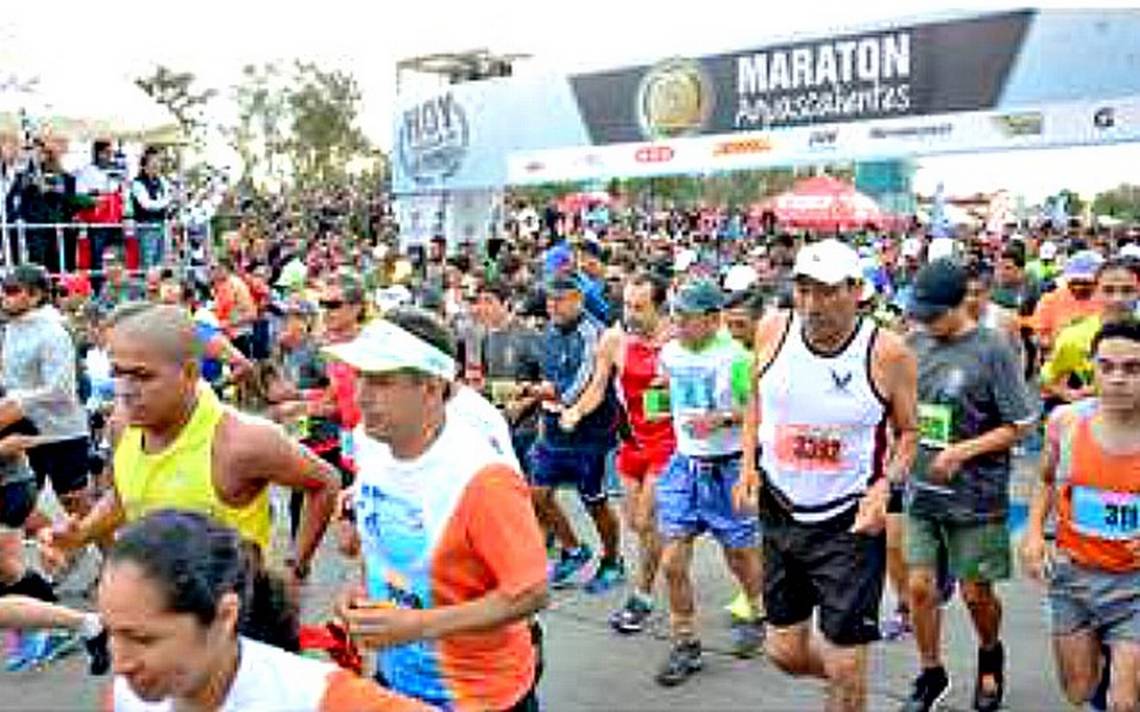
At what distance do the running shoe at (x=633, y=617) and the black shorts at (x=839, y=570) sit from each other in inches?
82.3

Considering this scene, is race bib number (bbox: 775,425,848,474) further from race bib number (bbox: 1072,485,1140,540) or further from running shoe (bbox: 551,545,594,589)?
running shoe (bbox: 551,545,594,589)

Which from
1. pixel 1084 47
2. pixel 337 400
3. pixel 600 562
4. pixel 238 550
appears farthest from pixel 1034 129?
pixel 238 550

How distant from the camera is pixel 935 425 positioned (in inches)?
225

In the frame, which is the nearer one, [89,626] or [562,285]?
[89,626]

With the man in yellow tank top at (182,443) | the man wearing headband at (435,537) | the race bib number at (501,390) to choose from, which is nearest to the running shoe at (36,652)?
the race bib number at (501,390)

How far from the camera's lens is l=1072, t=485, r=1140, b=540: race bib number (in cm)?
458

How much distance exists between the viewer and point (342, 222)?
33.7 m

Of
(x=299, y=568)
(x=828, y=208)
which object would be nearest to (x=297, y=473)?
(x=299, y=568)

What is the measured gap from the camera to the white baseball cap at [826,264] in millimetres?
4816

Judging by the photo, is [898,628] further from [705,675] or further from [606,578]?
[606,578]

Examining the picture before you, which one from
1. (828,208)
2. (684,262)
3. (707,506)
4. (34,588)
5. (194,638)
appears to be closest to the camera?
(194,638)

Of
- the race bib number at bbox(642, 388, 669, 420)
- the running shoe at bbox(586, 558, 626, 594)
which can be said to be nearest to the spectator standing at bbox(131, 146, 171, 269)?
the running shoe at bbox(586, 558, 626, 594)

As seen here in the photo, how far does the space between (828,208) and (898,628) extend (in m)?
26.4

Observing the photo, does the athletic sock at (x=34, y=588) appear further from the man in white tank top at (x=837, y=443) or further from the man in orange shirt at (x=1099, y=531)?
the man in orange shirt at (x=1099, y=531)
